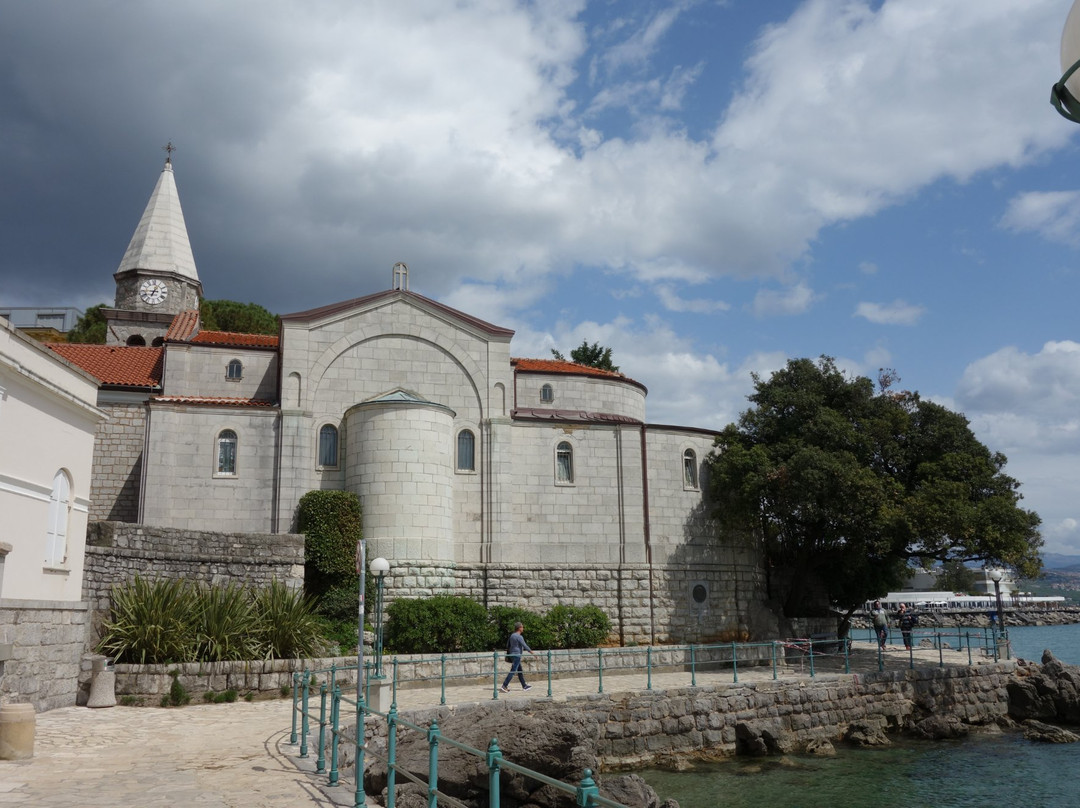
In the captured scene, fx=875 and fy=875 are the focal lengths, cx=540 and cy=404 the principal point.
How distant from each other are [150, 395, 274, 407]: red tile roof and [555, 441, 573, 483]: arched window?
10.3 meters

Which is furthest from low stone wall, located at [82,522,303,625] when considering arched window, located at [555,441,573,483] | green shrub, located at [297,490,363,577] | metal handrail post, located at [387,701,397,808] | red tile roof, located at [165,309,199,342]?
metal handrail post, located at [387,701,397,808]

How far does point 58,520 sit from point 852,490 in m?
22.8

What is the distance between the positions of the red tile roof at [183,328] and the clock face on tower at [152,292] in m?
6.33

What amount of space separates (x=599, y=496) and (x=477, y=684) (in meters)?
10.7

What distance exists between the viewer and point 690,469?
33.5 meters

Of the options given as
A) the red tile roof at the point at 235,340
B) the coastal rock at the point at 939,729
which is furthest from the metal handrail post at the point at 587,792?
the red tile roof at the point at 235,340

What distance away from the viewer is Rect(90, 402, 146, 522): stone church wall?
29422 millimetres

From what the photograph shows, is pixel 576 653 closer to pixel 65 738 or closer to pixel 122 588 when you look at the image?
pixel 122 588

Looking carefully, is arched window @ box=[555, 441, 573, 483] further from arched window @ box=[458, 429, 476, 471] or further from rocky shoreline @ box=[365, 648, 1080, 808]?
rocky shoreline @ box=[365, 648, 1080, 808]

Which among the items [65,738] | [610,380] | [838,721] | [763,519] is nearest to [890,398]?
[763,519]

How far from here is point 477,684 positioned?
22.9 metres

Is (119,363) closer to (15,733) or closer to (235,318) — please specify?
(15,733)

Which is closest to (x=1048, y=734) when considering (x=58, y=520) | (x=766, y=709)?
(x=766, y=709)

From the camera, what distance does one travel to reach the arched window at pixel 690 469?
33219 millimetres
